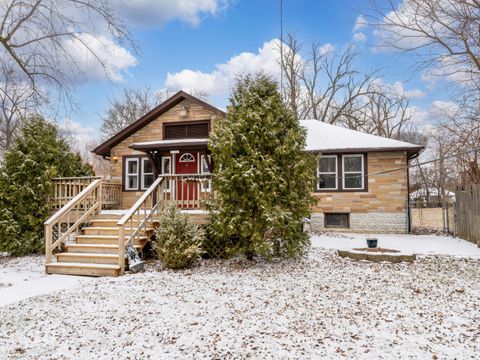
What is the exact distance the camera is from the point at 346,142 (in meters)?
13.6

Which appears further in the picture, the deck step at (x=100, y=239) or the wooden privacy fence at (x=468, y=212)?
the wooden privacy fence at (x=468, y=212)

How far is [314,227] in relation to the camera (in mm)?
13609

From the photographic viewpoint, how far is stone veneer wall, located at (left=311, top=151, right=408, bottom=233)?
12844 millimetres

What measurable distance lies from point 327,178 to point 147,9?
29.4 feet

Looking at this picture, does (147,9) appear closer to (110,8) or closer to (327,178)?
(110,8)

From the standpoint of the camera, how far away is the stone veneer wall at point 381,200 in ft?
42.1

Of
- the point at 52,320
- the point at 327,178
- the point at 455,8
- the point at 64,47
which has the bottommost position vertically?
the point at 52,320

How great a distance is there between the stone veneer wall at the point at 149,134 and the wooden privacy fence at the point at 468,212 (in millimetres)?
8847

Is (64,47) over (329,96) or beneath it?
beneath

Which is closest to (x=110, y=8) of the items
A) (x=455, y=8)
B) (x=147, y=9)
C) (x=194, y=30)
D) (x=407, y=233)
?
(x=147, y=9)

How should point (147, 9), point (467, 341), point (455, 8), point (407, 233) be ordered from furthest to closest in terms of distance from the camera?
point (407, 233), point (455, 8), point (147, 9), point (467, 341)

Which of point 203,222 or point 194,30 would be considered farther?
point 194,30

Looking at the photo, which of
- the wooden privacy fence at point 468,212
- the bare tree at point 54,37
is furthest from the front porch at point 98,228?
the wooden privacy fence at point 468,212

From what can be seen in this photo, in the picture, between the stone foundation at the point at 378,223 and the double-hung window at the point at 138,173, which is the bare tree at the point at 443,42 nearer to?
the stone foundation at the point at 378,223
